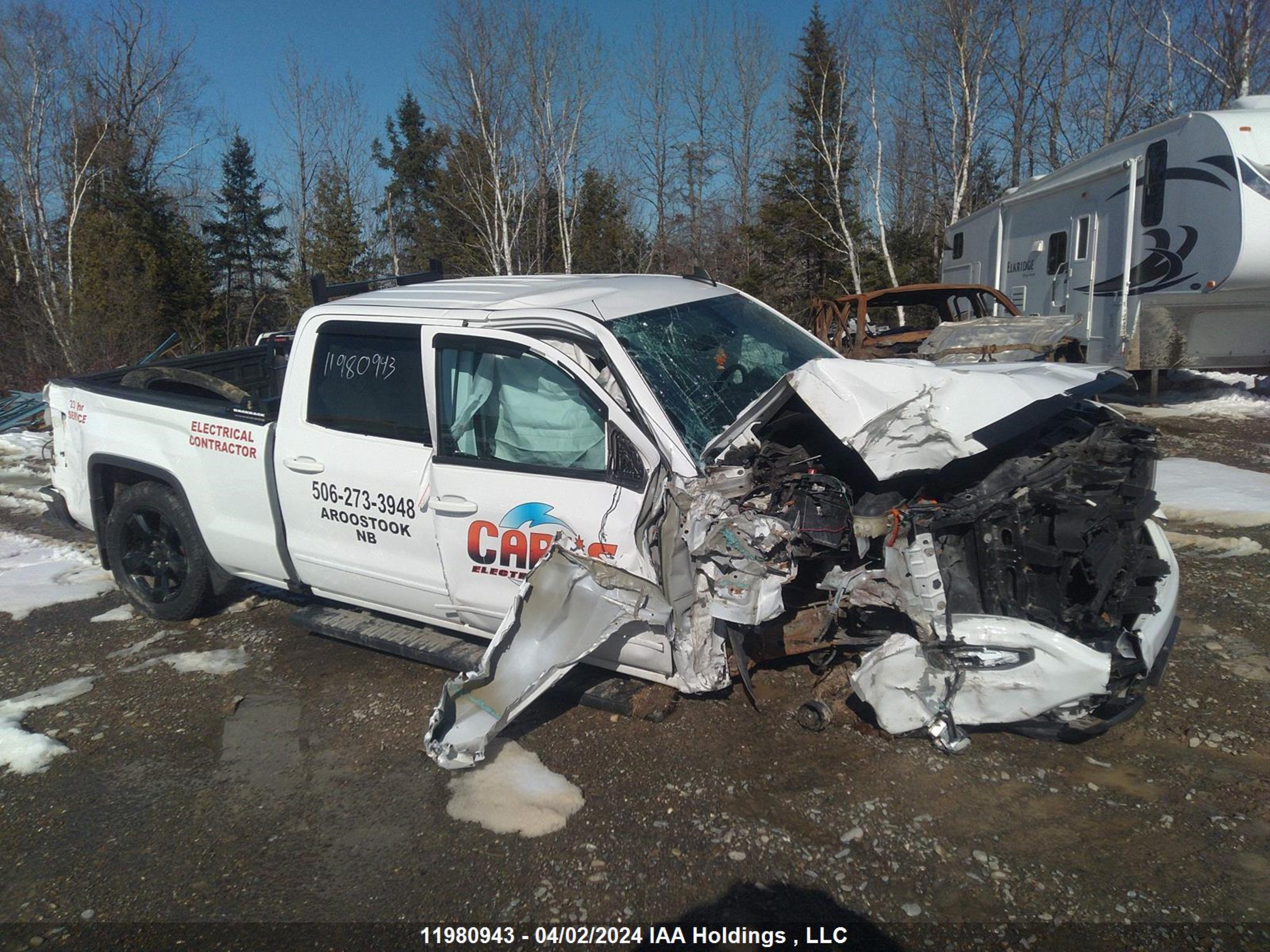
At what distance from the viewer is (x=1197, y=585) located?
483 centimetres

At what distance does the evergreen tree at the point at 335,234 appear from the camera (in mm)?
28672

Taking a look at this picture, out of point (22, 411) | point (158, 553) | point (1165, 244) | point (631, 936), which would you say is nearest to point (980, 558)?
point (631, 936)

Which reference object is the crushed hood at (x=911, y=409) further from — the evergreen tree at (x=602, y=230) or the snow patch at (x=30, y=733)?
the evergreen tree at (x=602, y=230)

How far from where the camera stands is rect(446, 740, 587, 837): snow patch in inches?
125

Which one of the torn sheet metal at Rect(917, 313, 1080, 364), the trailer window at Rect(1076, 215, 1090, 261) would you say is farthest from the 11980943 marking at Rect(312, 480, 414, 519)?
the trailer window at Rect(1076, 215, 1090, 261)

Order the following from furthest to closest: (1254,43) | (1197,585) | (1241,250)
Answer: (1254,43) → (1241,250) → (1197,585)

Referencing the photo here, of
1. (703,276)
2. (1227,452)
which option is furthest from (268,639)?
(1227,452)

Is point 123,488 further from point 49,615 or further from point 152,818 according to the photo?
point 152,818

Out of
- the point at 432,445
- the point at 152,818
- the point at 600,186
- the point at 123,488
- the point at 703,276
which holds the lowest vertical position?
the point at 152,818

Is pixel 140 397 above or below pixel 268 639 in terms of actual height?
above

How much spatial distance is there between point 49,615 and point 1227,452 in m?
9.79

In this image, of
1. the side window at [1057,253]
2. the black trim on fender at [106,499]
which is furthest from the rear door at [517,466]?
the side window at [1057,253]

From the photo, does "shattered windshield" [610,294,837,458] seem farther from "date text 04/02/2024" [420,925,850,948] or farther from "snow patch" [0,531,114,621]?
"snow patch" [0,531,114,621]

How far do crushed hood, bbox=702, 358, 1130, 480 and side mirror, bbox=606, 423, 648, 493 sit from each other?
10.2 inches
